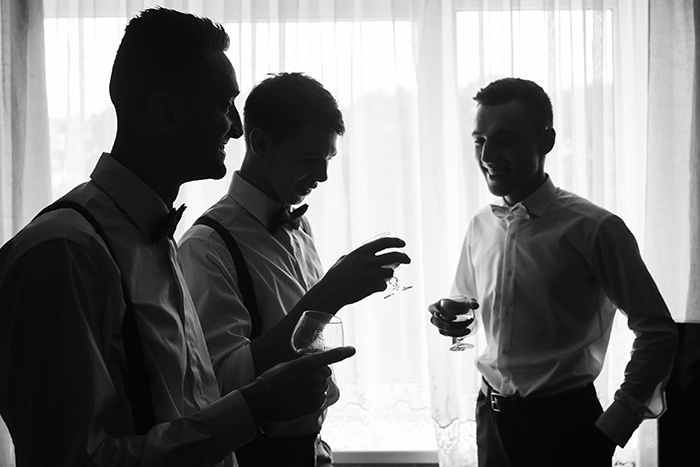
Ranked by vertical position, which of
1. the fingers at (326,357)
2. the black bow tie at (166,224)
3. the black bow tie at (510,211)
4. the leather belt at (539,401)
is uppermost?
the black bow tie at (166,224)

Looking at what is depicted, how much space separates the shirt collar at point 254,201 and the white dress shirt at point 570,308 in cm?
93

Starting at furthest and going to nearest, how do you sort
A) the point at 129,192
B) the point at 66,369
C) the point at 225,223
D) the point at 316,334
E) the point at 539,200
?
the point at 539,200 < the point at 225,223 < the point at 316,334 < the point at 129,192 < the point at 66,369

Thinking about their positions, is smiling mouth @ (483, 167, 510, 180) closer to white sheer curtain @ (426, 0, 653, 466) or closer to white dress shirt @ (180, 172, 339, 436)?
white dress shirt @ (180, 172, 339, 436)

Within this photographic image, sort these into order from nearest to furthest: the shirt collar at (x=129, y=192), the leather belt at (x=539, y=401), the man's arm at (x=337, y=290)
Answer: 1. the shirt collar at (x=129, y=192)
2. the man's arm at (x=337, y=290)
3. the leather belt at (x=539, y=401)

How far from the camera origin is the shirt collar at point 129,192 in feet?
3.82

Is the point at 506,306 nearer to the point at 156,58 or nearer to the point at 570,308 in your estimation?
the point at 570,308

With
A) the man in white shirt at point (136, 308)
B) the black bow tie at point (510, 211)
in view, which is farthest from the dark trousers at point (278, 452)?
the black bow tie at point (510, 211)

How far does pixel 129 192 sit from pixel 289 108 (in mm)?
718

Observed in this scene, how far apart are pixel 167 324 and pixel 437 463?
2.52 m

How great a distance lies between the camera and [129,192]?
118 cm

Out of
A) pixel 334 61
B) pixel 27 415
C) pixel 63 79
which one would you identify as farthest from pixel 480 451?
pixel 63 79

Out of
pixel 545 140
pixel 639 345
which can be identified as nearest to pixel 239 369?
pixel 639 345

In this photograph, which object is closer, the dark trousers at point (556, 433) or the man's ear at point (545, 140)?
the dark trousers at point (556, 433)

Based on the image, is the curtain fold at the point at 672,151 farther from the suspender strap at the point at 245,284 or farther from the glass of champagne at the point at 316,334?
the glass of champagne at the point at 316,334
